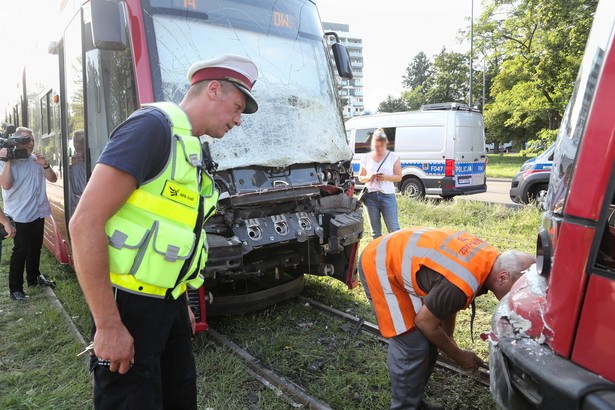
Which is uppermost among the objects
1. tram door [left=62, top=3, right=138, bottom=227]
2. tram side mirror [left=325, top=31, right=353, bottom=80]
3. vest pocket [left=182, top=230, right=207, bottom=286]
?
→ tram side mirror [left=325, top=31, right=353, bottom=80]

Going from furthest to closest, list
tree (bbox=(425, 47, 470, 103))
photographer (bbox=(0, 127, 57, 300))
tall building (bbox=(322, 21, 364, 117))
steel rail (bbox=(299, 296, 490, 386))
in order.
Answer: tall building (bbox=(322, 21, 364, 117)) → tree (bbox=(425, 47, 470, 103)) → photographer (bbox=(0, 127, 57, 300)) → steel rail (bbox=(299, 296, 490, 386))

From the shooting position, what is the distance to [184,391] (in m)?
2.11

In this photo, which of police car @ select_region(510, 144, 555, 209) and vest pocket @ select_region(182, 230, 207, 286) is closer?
vest pocket @ select_region(182, 230, 207, 286)

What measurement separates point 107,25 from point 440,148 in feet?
36.8

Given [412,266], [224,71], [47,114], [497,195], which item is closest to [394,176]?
[412,266]

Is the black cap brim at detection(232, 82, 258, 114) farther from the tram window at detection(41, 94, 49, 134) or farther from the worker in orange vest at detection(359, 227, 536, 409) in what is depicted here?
the tram window at detection(41, 94, 49, 134)

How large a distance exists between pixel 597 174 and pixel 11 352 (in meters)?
4.70

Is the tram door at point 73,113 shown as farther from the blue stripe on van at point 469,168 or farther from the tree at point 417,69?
the tree at point 417,69

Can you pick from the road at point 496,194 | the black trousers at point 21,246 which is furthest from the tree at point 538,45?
the black trousers at point 21,246

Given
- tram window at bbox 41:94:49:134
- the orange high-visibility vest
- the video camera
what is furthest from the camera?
tram window at bbox 41:94:49:134

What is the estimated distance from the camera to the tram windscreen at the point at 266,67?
12.4 feet

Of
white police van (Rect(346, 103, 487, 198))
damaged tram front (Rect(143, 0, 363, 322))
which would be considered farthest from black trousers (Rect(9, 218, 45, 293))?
white police van (Rect(346, 103, 487, 198))

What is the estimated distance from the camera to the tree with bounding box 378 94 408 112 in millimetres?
62100

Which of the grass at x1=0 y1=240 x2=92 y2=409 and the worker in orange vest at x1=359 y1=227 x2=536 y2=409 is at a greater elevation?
the worker in orange vest at x1=359 y1=227 x2=536 y2=409
